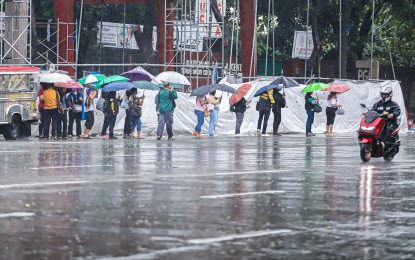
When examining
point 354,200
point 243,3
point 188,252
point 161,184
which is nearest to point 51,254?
point 188,252

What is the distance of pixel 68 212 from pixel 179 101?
28.3 meters

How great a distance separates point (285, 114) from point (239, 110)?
377 cm

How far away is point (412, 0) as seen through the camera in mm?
35375

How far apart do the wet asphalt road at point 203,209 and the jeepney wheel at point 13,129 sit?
11.4 metres

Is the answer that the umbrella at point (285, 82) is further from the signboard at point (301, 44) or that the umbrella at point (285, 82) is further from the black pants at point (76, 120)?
the signboard at point (301, 44)

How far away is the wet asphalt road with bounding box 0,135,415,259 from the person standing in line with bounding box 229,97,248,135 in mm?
17304

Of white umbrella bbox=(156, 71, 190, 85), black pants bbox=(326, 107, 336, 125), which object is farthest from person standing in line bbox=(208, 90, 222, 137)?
black pants bbox=(326, 107, 336, 125)

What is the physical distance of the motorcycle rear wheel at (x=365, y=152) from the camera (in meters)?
22.2

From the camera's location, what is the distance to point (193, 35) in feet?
203

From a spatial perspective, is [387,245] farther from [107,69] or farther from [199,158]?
[107,69]

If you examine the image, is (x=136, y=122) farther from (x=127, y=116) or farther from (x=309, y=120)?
(x=309, y=120)

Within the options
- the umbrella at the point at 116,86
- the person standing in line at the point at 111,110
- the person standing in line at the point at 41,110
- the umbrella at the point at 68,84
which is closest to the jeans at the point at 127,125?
the person standing in line at the point at 111,110

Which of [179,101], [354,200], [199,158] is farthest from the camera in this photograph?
[179,101]

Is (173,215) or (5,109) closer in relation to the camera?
(173,215)
